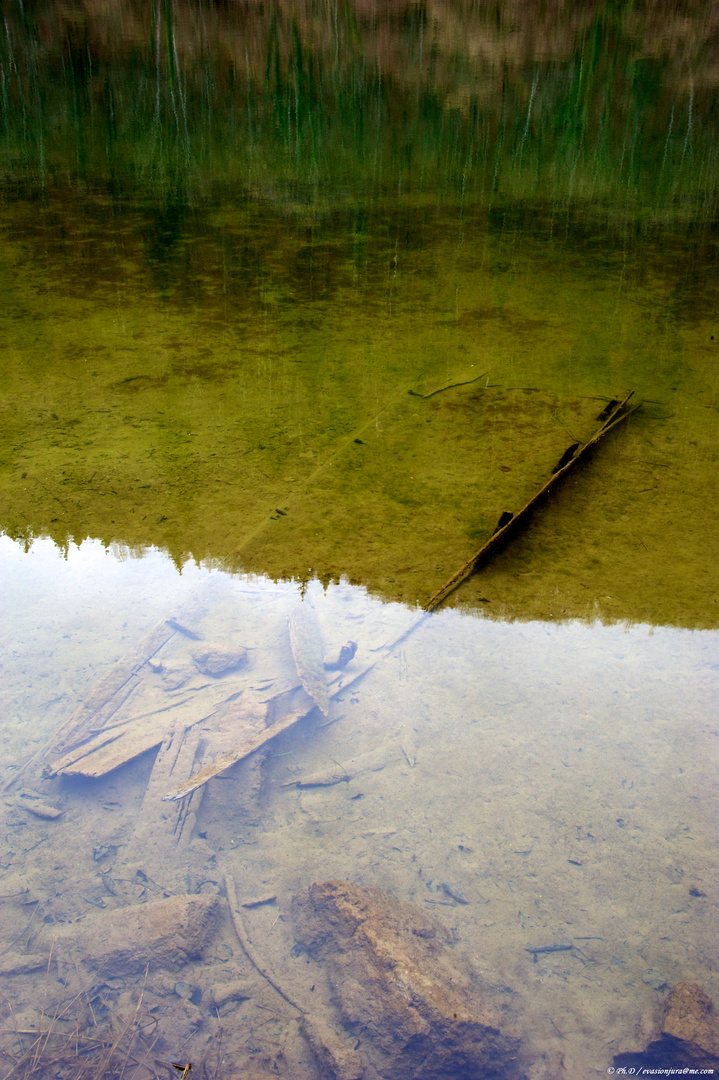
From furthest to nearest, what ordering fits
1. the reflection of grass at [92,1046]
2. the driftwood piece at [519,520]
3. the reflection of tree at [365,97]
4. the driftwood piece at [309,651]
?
the reflection of tree at [365,97], the driftwood piece at [519,520], the driftwood piece at [309,651], the reflection of grass at [92,1046]

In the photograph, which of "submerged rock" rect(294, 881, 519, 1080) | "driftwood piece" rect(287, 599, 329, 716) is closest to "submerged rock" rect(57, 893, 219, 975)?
"submerged rock" rect(294, 881, 519, 1080)

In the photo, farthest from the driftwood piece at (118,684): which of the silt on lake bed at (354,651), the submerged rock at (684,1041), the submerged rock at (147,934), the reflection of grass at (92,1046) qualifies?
the submerged rock at (684,1041)

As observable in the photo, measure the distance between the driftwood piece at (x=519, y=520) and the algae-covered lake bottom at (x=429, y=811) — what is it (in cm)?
10

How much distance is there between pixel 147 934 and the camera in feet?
3.80

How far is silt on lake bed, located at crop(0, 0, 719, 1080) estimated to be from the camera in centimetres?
111

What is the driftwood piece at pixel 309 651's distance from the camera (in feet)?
5.19

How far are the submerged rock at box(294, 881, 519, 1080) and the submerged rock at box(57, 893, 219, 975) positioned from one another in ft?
0.49

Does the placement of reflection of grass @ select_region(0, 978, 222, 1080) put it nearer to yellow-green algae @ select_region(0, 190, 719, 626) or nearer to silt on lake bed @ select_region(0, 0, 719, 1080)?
silt on lake bed @ select_region(0, 0, 719, 1080)

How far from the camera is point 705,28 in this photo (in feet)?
40.0

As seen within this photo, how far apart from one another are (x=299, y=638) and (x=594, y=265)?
113 inches

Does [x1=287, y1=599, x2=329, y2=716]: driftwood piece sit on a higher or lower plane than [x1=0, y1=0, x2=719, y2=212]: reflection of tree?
lower

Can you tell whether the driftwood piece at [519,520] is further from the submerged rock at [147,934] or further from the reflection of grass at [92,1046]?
the reflection of grass at [92,1046]

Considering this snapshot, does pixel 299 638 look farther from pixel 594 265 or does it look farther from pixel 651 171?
pixel 651 171

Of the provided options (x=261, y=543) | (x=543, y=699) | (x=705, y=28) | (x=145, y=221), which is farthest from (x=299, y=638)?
(x=705, y=28)
